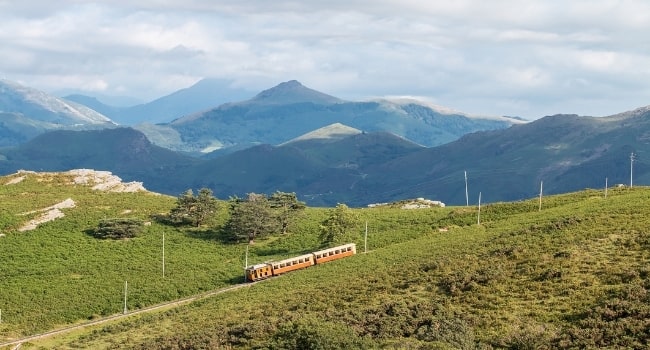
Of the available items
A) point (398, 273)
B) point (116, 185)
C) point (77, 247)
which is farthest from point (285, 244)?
point (116, 185)

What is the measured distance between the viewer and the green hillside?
40.1 metres

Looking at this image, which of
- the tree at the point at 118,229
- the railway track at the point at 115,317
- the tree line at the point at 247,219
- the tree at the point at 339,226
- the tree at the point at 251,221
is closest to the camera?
the railway track at the point at 115,317

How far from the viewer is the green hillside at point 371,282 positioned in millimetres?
40094

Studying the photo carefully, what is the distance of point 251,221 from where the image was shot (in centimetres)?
9625

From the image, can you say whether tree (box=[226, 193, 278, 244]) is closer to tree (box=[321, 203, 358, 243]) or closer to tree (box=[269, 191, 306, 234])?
tree (box=[269, 191, 306, 234])

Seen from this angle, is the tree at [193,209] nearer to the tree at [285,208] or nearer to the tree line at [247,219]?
the tree line at [247,219]

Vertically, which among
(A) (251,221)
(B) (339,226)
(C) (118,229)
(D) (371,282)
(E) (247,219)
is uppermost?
(E) (247,219)

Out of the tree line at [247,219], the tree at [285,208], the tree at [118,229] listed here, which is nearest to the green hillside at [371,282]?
the tree at [118,229]

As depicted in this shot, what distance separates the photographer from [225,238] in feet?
320

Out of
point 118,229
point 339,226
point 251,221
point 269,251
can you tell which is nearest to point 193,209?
point 251,221

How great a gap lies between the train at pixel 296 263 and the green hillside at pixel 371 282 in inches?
158

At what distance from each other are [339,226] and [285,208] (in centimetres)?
1338

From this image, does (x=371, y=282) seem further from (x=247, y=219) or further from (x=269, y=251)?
(x=247, y=219)

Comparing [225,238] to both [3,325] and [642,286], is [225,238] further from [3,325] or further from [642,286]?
[642,286]
